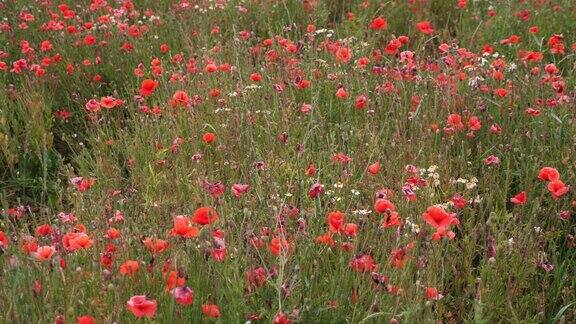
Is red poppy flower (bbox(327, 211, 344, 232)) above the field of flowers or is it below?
above

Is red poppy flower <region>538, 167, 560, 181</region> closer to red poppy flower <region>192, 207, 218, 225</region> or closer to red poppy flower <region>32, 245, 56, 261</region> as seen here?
red poppy flower <region>192, 207, 218, 225</region>

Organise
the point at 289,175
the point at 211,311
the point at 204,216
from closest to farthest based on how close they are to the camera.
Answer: the point at 211,311 < the point at 204,216 < the point at 289,175

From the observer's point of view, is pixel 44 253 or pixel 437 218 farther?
pixel 437 218

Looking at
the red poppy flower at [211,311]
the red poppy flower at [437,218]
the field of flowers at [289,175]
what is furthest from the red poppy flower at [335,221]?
the red poppy flower at [211,311]

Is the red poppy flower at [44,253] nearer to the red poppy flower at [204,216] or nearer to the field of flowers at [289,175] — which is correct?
the field of flowers at [289,175]

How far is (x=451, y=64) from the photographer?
3867 mm

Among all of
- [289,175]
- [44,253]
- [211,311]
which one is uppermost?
[44,253]

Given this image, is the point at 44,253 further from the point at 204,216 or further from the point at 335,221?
the point at 335,221

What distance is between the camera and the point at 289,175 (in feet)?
10.6

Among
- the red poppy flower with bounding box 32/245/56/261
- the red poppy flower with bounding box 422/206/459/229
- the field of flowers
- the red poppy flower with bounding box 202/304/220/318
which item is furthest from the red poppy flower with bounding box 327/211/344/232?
the red poppy flower with bounding box 32/245/56/261

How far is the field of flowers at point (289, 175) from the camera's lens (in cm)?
211

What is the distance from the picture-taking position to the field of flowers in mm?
2111

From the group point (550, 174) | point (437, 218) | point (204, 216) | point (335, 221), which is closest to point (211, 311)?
point (204, 216)

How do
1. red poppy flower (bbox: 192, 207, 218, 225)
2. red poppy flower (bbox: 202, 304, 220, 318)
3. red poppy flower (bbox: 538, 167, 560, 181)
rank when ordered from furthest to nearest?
red poppy flower (bbox: 538, 167, 560, 181) < red poppy flower (bbox: 192, 207, 218, 225) < red poppy flower (bbox: 202, 304, 220, 318)
